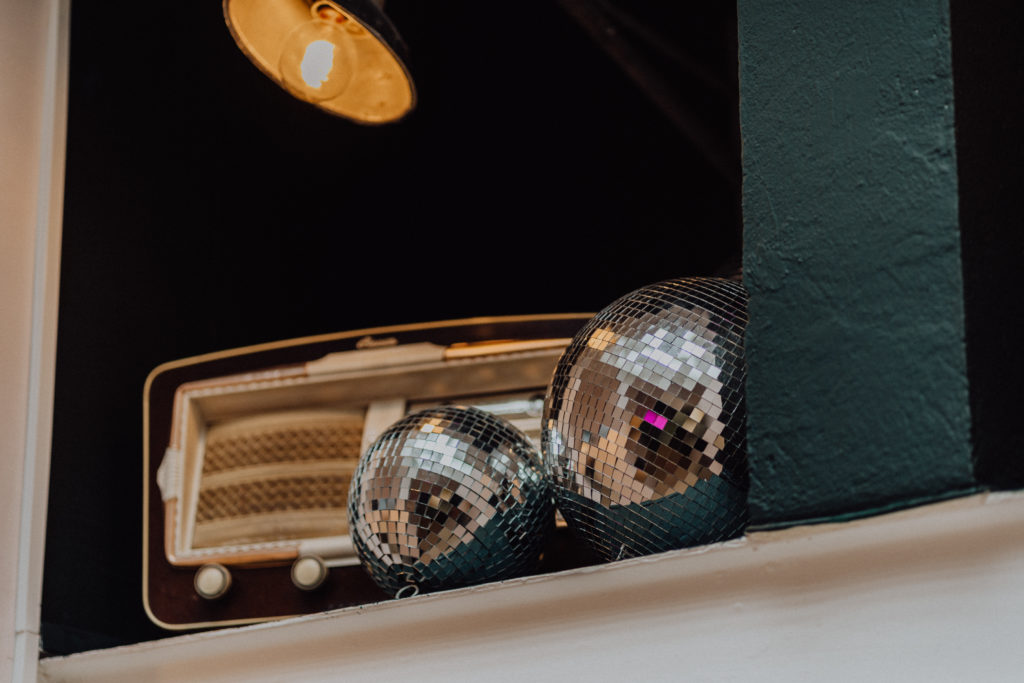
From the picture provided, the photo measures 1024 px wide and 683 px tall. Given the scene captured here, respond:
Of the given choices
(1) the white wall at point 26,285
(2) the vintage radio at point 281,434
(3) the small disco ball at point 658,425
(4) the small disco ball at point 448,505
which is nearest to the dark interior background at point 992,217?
(3) the small disco ball at point 658,425

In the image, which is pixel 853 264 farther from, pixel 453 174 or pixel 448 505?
pixel 453 174

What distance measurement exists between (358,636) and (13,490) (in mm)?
477

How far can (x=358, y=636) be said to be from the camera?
1.06 meters

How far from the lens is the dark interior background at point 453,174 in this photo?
1.97 m

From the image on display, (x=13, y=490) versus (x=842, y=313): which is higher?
(x=842, y=313)

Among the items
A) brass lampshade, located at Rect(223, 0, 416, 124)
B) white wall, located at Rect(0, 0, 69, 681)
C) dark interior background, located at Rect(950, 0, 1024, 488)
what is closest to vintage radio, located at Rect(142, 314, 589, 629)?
white wall, located at Rect(0, 0, 69, 681)

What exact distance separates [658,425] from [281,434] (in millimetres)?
718

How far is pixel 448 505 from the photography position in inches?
41.8

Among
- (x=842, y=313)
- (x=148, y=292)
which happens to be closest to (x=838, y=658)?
(x=842, y=313)

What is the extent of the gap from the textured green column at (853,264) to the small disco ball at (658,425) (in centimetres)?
6

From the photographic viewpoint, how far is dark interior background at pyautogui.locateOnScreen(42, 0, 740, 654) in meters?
1.97

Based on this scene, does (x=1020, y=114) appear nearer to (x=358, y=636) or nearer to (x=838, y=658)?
(x=838, y=658)

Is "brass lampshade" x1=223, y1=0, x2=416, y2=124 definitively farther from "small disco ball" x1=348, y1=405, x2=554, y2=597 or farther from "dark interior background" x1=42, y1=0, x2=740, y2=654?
"small disco ball" x1=348, y1=405, x2=554, y2=597

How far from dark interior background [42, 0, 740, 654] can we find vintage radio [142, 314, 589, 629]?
11.7 inches
